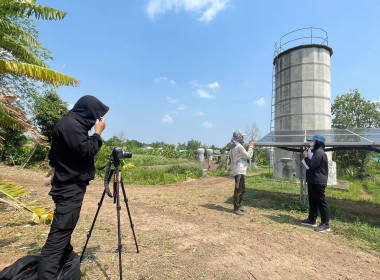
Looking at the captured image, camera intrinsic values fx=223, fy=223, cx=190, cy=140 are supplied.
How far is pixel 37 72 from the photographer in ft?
17.3

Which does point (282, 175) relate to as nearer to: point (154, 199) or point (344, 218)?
point (344, 218)

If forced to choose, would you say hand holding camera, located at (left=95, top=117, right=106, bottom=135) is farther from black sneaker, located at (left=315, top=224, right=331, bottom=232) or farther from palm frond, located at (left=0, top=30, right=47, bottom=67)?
palm frond, located at (left=0, top=30, right=47, bottom=67)

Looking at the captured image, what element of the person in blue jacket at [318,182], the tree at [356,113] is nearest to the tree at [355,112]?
the tree at [356,113]

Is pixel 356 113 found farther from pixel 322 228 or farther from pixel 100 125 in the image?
pixel 100 125

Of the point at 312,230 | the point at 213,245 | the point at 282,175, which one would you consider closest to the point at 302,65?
the point at 282,175

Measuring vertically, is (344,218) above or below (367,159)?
below

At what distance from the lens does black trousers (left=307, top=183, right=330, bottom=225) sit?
5117mm

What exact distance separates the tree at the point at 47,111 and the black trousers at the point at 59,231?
551 inches

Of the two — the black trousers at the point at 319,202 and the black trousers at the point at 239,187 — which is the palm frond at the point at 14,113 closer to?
the black trousers at the point at 239,187

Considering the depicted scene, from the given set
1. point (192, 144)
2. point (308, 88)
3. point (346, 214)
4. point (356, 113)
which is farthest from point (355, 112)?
point (192, 144)

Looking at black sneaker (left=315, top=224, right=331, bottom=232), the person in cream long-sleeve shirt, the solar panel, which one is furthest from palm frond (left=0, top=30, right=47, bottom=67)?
black sneaker (left=315, top=224, right=331, bottom=232)

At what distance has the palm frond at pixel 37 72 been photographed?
16.7ft

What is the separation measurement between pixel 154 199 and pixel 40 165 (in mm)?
10363

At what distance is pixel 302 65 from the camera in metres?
14.0
